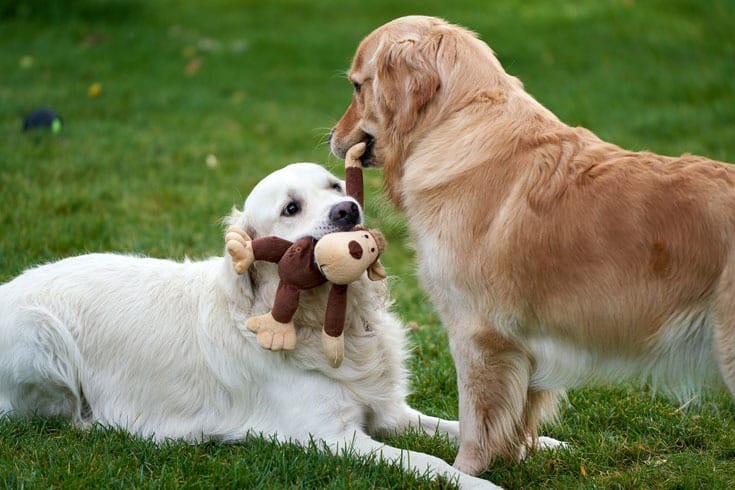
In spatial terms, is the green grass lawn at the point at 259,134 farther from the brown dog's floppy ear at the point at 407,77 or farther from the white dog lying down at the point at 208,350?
the brown dog's floppy ear at the point at 407,77

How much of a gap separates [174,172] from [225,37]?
5.82 m

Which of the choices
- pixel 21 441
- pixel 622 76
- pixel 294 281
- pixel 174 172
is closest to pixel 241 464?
pixel 294 281

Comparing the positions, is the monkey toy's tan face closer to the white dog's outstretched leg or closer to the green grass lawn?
the green grass lawn

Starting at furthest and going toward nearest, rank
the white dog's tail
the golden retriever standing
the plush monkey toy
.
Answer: the white dog's tail < the plush monkey toy < the golden retriever standing

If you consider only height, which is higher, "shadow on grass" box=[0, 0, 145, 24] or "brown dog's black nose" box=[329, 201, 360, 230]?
"brown dog's black nose" box=[329, 201, 360, 230]

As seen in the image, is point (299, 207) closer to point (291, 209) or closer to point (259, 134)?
point (291, 209)

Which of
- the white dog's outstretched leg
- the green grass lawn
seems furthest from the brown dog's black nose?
the white dog's outstretched leg

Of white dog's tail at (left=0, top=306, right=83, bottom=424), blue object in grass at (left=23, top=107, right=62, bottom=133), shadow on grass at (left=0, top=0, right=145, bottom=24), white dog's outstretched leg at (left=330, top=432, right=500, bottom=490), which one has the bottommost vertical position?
shadow on grass at (left=0, top=0, right=145, bottom=24)

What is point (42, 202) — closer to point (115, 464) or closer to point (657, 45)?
point (115, 464)

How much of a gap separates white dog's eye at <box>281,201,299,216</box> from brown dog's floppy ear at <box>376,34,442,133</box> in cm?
55

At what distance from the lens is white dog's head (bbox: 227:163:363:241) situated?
12.2 feet

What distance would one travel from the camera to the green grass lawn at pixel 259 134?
3.68 metres

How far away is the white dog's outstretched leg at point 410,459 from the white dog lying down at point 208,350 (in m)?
0.03

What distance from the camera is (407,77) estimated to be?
3.61 m
